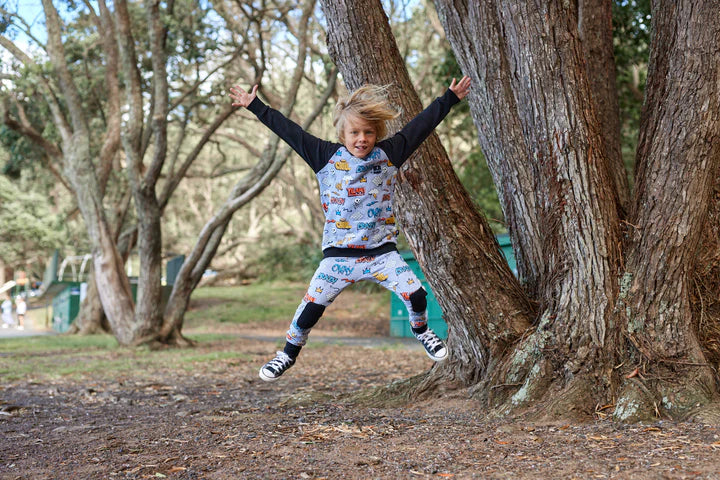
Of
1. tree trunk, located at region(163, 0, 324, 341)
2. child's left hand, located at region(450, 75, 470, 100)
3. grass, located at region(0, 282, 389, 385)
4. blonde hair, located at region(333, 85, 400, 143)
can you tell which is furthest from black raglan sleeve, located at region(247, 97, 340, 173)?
tree trunk, located at region(163, 0, 324, 341)

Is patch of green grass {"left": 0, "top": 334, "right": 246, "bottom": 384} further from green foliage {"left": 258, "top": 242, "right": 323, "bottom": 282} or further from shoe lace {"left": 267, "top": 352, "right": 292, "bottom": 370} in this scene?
green foliage {"left": 258, "top": 242, "right": 323, "bottom": 282}

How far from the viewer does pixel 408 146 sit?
14.5 ft

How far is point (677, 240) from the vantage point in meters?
4.78

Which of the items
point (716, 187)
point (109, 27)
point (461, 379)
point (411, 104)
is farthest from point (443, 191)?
point (109, 27)

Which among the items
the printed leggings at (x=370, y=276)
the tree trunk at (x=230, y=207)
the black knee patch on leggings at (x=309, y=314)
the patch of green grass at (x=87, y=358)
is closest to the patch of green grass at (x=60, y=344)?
the patch of green grass at (x=87, y=358)

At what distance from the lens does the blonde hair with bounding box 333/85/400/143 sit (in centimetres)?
420

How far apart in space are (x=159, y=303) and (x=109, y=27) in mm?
5869

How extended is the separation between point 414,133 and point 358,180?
457 millimetres

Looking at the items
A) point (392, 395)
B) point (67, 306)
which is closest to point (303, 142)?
point (392, 395)

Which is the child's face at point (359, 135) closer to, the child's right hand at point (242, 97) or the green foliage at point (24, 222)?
the child's right hand at point (242, 97)

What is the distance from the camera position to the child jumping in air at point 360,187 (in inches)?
170

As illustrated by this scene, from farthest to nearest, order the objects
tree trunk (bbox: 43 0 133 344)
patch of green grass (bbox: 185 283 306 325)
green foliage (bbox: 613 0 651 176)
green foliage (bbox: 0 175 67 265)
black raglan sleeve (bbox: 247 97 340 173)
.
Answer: green foliage (bbox: 0 175 67 265), patch of green grass (bbox: 185 283 306 325), tree trunk (bbox: 43 0 133 344), green foliage (bbox: 613 0 651 176), black raglan sleeve (bbox: 247 97 340 173)

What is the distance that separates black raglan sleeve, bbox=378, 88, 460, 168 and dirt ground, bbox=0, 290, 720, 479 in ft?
5.90

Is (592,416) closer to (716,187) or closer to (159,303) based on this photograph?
(716,187)
